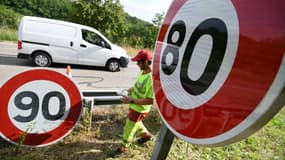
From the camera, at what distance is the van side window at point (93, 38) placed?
33.8 feet

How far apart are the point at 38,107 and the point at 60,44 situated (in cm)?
798

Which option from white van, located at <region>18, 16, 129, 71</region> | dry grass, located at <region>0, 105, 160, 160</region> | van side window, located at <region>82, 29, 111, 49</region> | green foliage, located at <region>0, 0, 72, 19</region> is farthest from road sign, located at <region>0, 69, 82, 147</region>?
green foliage, located at <region>0, 0, 72, 19</region>

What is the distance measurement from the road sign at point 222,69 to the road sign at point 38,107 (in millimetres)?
1490

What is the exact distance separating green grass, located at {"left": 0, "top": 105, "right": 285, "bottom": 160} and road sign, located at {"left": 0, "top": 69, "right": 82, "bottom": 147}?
0.52m

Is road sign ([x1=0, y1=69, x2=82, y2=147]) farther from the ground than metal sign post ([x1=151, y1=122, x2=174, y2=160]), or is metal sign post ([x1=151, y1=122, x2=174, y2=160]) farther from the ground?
metal sign post ([x1=151, y1=122, x2=174, y2=160])

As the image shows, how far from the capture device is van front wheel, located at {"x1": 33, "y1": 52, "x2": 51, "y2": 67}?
9.62 m

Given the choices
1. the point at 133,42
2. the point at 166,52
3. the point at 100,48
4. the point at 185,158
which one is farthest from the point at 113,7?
the point at 166,52

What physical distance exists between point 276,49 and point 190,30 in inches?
15.4

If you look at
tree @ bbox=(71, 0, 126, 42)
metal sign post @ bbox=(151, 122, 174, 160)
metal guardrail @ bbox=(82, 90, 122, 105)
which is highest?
tree @ bbox=(71, 0, 126, 42)

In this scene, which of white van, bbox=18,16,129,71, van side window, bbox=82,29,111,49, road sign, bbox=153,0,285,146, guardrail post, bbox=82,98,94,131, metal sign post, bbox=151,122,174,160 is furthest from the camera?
van side window, bbox=82,29,111,49

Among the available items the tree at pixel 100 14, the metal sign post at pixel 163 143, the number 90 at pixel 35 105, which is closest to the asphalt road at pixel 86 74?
the number 90 at pixel 35 105

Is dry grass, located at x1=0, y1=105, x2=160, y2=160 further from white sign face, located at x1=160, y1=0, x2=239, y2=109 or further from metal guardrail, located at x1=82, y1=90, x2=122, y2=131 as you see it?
white sign face, located at x1=160, y1=0, x2=239, y2=109

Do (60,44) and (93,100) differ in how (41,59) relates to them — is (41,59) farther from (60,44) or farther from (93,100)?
(93,100)

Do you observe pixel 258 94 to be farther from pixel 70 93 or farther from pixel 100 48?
pixel 100 48
